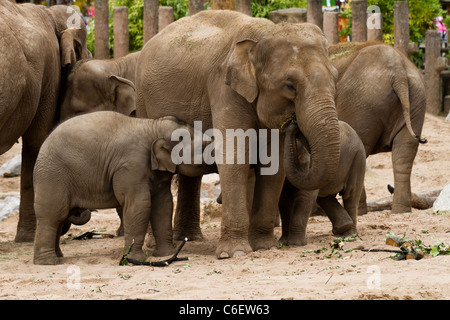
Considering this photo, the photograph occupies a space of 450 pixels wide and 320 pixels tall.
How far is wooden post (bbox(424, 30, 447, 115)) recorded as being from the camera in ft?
55.3

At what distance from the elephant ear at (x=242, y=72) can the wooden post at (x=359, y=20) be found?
23.8 ft

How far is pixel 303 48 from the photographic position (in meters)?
7.32

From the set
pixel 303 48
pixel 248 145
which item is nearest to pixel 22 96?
pixel 248 145

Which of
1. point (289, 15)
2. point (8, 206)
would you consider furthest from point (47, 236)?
point (289, 15)

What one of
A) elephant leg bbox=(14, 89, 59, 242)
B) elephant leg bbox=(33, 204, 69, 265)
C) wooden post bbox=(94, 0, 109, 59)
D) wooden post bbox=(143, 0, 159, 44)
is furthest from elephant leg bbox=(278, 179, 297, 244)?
wooden post bbox=(94, 0, 109, 59)

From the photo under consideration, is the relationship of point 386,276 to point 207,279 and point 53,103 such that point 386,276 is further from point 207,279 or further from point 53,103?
point 53,103

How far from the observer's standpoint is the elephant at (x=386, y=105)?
10445 millimetres

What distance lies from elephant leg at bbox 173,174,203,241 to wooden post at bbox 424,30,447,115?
28.7 feet

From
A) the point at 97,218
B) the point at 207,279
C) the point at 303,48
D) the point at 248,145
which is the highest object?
the point at 303,48

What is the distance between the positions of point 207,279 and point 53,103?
3596mm

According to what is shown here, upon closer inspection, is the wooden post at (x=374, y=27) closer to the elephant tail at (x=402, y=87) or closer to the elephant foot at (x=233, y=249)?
the elephant tail at (x=402, y=87)

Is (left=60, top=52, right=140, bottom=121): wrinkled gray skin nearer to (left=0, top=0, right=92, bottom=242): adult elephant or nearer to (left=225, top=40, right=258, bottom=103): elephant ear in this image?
(left=0, top=0, right=92, bottom=242): adult elephant

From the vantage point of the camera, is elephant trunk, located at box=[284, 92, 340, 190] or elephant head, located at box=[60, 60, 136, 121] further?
elephant head, located at box=[60, 60, 136, 121]

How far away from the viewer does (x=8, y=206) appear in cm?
1145
